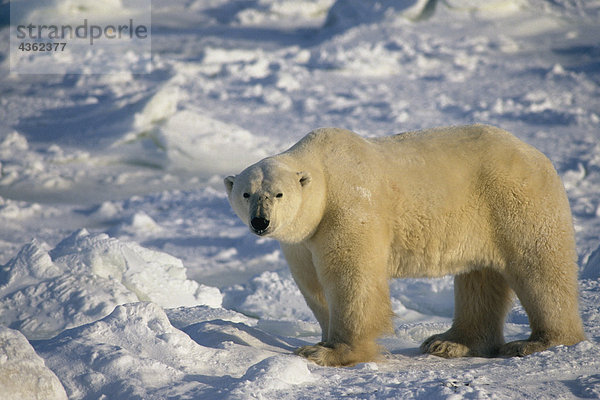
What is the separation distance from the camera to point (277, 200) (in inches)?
124

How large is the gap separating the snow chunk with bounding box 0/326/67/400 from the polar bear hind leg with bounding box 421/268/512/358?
209 centimetres

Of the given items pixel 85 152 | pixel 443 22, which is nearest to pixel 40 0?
pixel 85 152

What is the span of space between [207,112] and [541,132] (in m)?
5.74

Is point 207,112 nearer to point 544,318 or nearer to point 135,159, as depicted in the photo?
point 135,159

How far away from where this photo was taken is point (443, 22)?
55.9 feet

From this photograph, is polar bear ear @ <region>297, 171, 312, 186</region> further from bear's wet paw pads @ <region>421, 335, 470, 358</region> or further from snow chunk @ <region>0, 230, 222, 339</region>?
snow chunk @ <region>0, 230, 222, 339</region>

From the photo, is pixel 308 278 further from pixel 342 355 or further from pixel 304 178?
pixel 304 178

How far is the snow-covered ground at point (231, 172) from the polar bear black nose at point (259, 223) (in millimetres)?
589

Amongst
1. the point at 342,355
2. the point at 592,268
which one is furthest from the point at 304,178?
the point at 592,268

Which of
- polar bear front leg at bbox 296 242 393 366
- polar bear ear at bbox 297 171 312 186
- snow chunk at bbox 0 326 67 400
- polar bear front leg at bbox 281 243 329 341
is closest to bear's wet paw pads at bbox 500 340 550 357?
polar bear front leg at bbox 296 242 393 366

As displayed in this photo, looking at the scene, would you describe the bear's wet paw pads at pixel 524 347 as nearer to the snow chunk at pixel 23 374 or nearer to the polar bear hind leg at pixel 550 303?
the polar bear hind leg at pixel 550 303

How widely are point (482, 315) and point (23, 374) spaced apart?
2489 millimetres

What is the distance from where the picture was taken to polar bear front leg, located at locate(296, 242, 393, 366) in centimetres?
327

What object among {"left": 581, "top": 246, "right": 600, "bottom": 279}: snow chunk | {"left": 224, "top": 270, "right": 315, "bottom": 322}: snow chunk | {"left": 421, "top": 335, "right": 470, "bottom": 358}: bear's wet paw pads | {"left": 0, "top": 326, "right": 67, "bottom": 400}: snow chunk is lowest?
{"left": 224, "top": 270, "right": 315, "bottom": 322}: snow chunk
